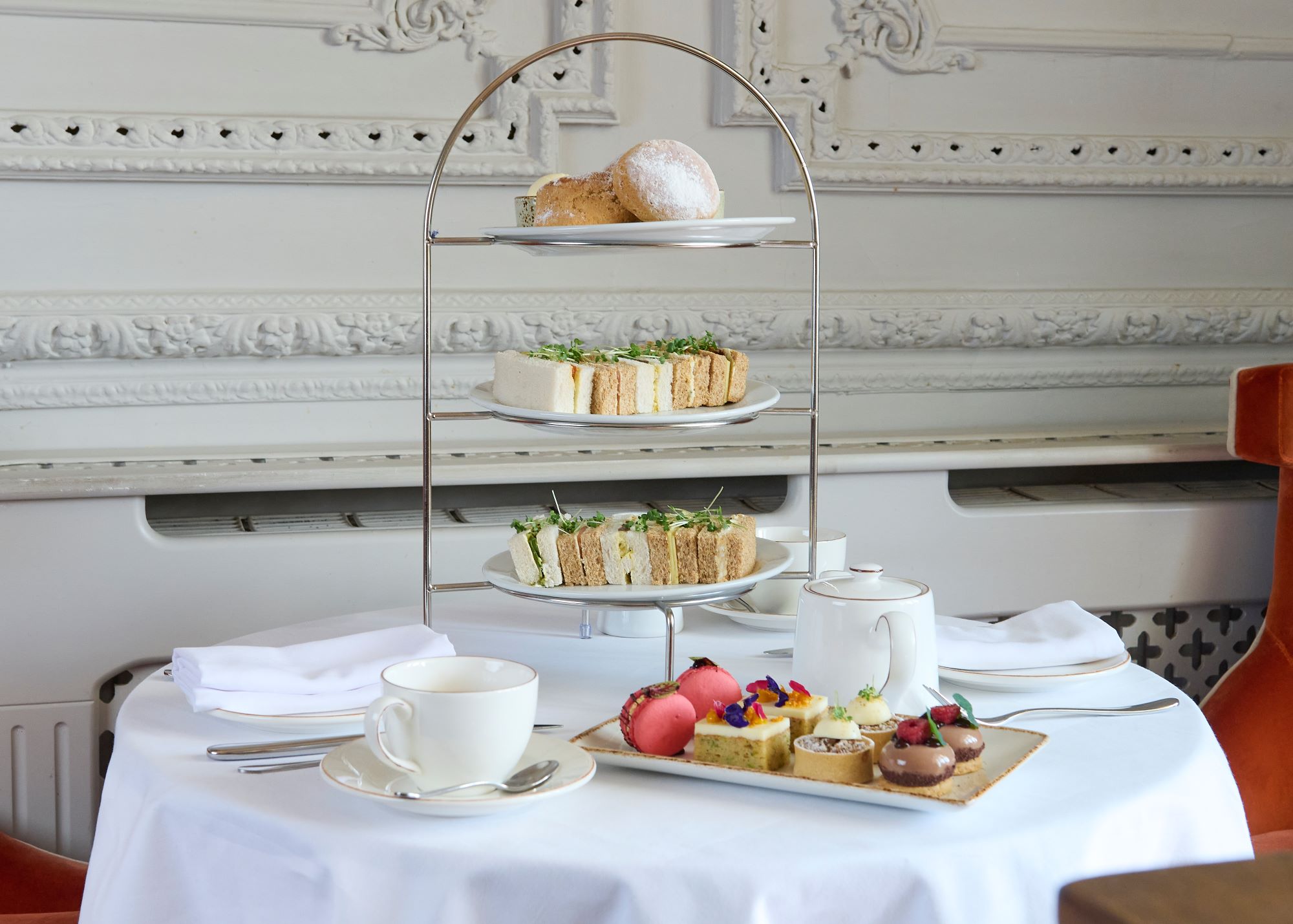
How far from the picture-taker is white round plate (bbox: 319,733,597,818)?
0.83 meters

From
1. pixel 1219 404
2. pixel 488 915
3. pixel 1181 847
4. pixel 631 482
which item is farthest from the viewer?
pixel 1219 404

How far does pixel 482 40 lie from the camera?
2.06 metres

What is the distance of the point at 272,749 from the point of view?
98 centimetres

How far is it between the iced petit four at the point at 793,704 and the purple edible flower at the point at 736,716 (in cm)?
3

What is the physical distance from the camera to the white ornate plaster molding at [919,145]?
7.09 feet

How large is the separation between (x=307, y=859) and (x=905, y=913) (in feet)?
1.26

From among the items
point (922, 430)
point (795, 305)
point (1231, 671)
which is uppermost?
point (795, 305)

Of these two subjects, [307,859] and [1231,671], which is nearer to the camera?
[307,859]

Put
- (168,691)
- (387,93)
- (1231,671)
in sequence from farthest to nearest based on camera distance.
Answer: (387,93), (1231,671), (168,691)

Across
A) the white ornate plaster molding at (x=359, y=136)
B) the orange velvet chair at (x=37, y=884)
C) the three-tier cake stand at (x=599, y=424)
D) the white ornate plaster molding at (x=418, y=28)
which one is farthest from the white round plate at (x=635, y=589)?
the white ornate plaster molding at (x=418, y=28)

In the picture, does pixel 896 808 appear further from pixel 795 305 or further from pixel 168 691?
pixel 795 305

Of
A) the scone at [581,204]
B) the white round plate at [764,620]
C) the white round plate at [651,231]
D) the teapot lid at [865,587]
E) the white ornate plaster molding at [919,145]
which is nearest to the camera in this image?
the teapot lid at [865,587]

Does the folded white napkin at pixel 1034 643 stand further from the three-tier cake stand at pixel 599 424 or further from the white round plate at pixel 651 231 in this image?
the white round plate at pixel 651 231

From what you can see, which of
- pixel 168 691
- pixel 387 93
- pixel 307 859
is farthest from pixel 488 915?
pixel 387 93
